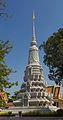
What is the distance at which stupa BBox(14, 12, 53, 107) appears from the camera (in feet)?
163

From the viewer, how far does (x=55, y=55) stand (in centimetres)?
3684

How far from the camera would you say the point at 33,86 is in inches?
2048

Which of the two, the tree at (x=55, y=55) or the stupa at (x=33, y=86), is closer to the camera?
the tree at (x=55, y=55)

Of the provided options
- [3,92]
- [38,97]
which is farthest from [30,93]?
[3,92]

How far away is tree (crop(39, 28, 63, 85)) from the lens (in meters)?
36.1

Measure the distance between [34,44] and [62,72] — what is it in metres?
21.9

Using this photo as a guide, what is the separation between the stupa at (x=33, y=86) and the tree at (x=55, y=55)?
1229 cm

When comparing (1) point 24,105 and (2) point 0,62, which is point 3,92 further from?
(1) point 24,105

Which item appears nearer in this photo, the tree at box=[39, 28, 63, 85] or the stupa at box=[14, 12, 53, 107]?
the tree at box=[39, 28, 63, 85]

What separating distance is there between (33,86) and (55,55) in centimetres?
1616

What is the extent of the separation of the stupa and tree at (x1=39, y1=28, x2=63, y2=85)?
12.3 metres

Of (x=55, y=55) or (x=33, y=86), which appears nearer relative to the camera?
(x=55, y=55)

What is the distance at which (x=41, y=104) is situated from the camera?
163ft

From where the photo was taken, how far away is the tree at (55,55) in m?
36.1
